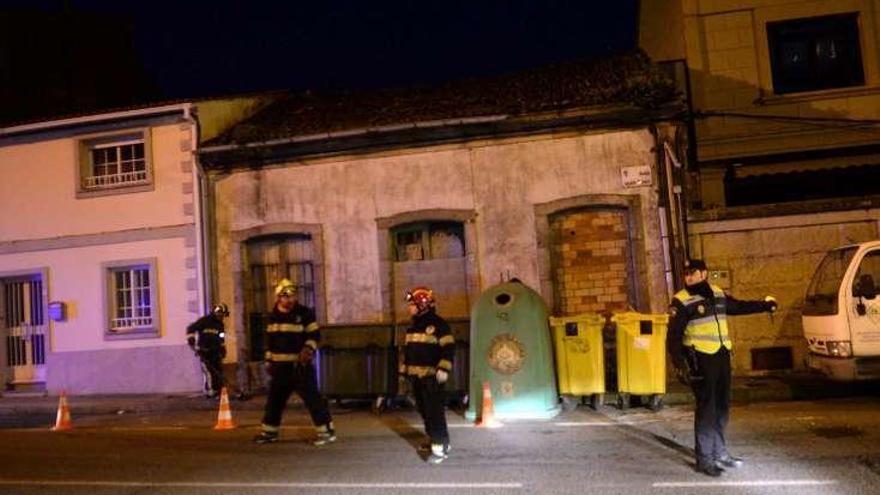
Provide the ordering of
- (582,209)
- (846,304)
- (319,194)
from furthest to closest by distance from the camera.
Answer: (319,194), (582,209), (846,304)

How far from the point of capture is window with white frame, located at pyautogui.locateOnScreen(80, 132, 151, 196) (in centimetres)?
1483

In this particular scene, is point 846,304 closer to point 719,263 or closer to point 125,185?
point 719,263

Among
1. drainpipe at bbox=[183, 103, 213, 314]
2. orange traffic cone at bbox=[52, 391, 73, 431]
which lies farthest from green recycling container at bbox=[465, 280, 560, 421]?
drainpipe at bbox=[183, 103, 213, 314]

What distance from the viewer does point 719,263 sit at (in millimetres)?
12211

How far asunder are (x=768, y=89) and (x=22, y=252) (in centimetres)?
1360

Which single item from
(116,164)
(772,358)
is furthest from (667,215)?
(116,164)

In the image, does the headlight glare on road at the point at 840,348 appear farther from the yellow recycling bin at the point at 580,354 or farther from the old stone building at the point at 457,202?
the old stone building at the point at 457,202

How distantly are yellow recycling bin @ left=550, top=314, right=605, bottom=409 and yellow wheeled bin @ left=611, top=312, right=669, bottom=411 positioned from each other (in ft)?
0.92

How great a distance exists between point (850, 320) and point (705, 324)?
379 centimetres

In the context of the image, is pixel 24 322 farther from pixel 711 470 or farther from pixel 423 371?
pixel 711 470

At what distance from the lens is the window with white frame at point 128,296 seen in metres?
14.5

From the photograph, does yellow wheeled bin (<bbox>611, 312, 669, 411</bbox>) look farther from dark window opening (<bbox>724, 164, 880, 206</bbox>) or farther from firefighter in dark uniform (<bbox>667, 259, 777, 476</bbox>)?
dark window opening (<bbox>724, 164, 880, 206</bbox>)

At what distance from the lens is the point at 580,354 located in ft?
32.3

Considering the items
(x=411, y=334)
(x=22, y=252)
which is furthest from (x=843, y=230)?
(x=22, y=252)
